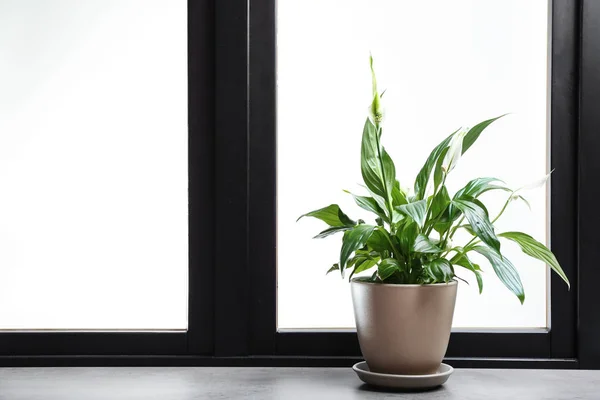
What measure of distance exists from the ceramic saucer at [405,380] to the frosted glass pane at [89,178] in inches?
17.9

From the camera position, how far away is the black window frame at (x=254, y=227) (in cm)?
128

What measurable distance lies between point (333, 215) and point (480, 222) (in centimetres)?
28

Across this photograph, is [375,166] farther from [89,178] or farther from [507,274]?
[89,178]

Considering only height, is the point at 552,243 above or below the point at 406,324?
above

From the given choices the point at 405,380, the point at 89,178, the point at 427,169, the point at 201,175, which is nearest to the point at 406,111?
the point at 427,169

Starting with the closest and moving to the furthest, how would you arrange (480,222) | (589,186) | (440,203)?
(480,222), (440,203), (589,186)

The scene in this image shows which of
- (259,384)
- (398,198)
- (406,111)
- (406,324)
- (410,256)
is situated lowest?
(259,384)

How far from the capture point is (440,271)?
107 cm

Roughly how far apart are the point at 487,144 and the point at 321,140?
0.36 meters

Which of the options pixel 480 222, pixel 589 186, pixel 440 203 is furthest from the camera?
pixel 589 186

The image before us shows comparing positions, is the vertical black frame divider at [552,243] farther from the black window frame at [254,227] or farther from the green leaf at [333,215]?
the green leaf at [333,215]

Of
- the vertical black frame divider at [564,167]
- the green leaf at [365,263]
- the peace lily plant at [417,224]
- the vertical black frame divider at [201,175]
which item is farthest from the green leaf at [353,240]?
the vertical black frame divider at [564,167]

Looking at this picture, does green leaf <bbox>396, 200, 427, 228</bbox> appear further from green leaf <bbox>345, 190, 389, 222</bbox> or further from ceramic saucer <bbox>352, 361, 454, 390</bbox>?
ceramic saucer <bbox>352, 361, 454, 390</bbox>

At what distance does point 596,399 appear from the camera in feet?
3.49
